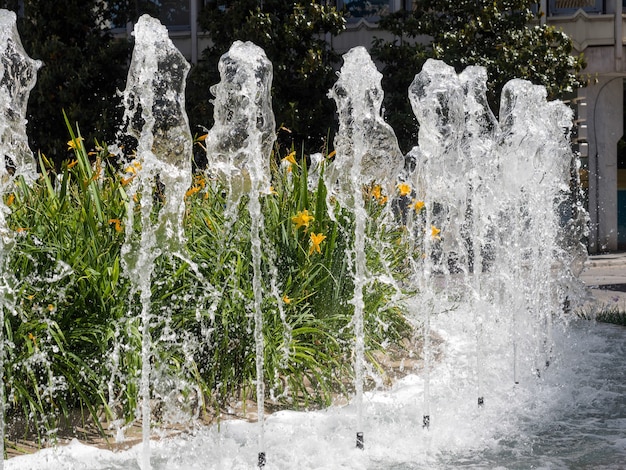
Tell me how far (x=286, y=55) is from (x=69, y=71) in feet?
13.2

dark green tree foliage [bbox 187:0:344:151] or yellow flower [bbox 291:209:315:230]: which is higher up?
dark green tree foliage [bbox 187:0:344:151]

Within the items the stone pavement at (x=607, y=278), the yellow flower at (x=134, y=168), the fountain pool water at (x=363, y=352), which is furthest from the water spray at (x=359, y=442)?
the stone pavement at (x=607, y=278)

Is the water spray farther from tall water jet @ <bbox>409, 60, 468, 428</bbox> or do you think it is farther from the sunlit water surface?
tall water jet @ <bbox>409, 60, 468, 428</bbox>

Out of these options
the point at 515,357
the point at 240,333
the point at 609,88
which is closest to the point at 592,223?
the point at 609,88

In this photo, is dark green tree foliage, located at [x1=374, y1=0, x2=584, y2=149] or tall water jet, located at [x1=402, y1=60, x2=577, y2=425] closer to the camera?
tall water jet, located at [x1=402, y1=60, x2=577, y2=425]

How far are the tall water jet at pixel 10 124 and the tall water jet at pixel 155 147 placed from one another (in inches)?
21.1

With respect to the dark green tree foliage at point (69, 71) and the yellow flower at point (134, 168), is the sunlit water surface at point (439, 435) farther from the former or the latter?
the dark green tree foliage at point (69, 71)

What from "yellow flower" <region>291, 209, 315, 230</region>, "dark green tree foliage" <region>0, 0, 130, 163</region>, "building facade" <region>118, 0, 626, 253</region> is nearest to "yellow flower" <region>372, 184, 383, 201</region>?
"yellow flower" <region>291, 209, 315, 230</region>

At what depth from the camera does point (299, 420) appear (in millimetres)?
4551

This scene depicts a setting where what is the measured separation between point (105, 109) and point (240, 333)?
13.3m

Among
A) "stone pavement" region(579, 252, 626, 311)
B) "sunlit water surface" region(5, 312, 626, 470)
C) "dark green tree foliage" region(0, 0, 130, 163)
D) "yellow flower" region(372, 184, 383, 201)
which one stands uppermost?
"dark green tree foliage" region(0, 0, 130, 163)

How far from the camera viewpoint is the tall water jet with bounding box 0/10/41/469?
12.8 ft

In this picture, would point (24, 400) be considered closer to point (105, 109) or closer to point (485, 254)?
point (485, 254)

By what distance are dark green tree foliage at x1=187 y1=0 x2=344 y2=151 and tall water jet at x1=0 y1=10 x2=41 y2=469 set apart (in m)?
11.8
